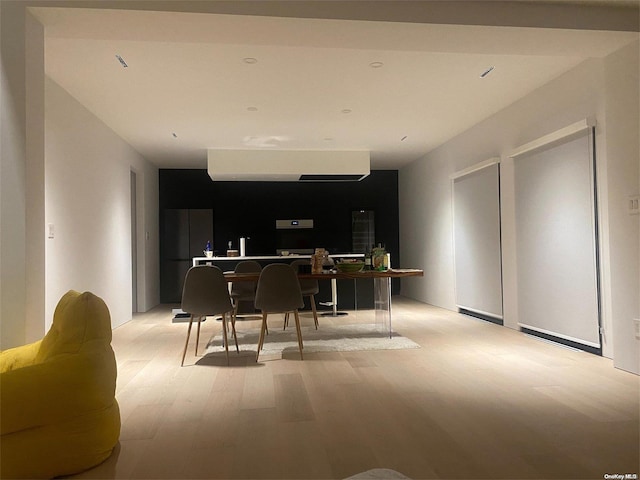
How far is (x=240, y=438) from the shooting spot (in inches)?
97.3

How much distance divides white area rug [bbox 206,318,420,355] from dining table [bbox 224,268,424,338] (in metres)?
0.19

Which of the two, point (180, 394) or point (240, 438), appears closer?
point (240, 438)

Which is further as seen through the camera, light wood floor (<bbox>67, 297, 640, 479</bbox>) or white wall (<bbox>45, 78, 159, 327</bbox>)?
white wall (<bbox>45, 78, 159, 327</bbox>)

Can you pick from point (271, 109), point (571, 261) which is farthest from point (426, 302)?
point (271, 109)

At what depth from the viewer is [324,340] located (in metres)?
5.09

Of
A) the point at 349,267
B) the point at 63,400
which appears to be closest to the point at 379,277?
the point at 349,267

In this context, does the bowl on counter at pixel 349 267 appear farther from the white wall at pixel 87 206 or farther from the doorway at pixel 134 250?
the doorway at pixel 134 250

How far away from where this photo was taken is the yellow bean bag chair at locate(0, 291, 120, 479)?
201cm

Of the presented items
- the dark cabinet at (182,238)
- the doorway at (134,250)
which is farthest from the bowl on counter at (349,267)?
the dark cabinet at (182,238)

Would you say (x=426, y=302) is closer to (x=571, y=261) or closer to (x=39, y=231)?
(x=571, y=261)

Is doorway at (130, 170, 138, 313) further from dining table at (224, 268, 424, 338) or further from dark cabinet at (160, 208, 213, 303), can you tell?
dining table at (224, 268, 424, 338)

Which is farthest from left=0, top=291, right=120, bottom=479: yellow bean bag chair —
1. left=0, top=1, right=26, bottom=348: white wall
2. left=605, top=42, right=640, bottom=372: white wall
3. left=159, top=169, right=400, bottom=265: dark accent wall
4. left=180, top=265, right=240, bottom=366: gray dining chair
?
left=159, top=169, right=400, bottom=265: dark accent wall

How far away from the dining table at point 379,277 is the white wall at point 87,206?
5.38 ft

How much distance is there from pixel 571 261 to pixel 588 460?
2.78 meters
